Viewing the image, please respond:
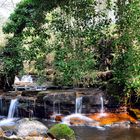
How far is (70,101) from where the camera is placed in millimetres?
14734

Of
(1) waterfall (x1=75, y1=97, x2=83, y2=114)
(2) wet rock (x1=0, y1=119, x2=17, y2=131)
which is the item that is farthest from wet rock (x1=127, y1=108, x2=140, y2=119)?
(2) wet rock (x1=0, y1=119, x2=17, y2=131)

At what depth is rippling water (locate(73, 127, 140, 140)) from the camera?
451 inches

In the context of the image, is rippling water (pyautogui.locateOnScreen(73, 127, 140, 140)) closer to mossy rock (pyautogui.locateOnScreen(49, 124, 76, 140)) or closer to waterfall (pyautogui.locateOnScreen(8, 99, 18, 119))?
mossy rock (pyautogui.locateOnScreen(49, 124, 76, 140))

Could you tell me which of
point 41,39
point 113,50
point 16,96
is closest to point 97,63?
point 113,50

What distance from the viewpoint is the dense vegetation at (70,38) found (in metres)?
15.7

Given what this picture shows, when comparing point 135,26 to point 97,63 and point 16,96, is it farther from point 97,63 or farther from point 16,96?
point 16,96

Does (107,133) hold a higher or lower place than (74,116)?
lower

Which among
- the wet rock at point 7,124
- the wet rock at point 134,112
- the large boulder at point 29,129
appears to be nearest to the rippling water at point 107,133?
the large boulder at point 29,129

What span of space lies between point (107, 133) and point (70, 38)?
597cm

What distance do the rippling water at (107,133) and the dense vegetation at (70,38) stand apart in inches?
119

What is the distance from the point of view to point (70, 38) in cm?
1673

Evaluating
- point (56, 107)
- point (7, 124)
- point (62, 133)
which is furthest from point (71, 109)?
point (62, 133)

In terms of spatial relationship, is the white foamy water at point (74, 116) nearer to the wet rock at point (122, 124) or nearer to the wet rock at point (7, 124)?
the wet rock at point (122, 124)

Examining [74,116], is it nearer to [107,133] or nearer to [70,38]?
[107,133]
